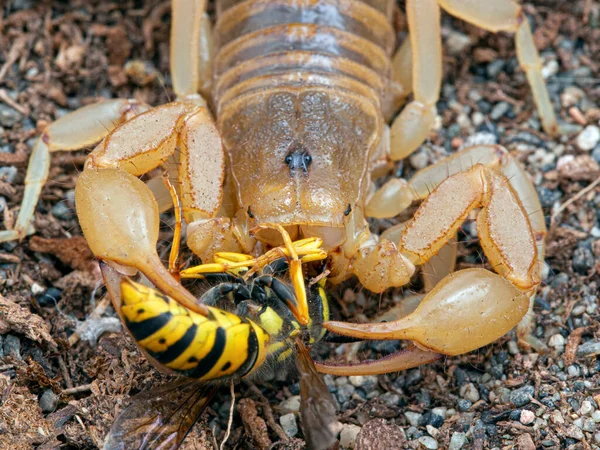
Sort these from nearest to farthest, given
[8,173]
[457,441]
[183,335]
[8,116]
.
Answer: [183,335]
[457,441]
[8,173]
[8,116]

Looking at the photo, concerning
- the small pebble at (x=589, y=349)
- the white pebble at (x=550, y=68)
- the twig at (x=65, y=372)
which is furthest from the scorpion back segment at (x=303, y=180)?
the white pebble at (x=550, y=68)

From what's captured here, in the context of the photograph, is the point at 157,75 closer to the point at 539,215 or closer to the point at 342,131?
the point at 342,131

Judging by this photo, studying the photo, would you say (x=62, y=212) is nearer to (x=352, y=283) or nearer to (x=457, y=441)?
(x=352, y=283)

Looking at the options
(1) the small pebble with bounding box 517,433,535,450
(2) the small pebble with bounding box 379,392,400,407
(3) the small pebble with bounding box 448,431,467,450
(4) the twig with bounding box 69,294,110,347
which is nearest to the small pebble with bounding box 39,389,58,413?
(4) the twig with bounding box 69,294,110,347

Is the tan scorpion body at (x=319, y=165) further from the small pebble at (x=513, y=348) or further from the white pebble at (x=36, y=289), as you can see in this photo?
the small pebble at (x=513, y=348)

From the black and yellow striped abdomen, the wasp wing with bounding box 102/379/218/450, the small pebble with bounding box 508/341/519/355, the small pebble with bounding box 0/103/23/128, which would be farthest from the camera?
the small pebble with bounding box 0/103/23/128

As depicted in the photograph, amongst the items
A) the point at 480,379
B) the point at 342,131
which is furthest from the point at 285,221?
the point at 480,379

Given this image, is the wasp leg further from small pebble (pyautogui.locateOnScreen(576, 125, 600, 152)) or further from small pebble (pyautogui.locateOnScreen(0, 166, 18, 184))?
small pebble (pyautogui.locateOnScreen(576, 125, 600, 152))

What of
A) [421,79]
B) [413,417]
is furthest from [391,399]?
[421,79]
